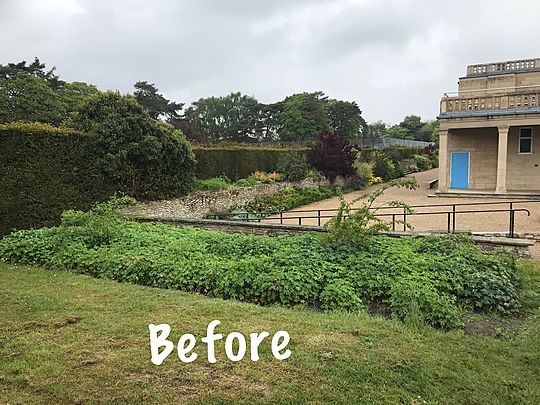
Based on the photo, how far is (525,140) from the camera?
69.7ft

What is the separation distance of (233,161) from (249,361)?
60.5ft

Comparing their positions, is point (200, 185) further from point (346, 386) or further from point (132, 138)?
point (346, 386)

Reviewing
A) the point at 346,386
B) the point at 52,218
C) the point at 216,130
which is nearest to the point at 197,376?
the point at 346,386

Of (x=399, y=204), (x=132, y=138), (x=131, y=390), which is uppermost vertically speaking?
(x=132, y=138)

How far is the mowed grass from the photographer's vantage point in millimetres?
3568

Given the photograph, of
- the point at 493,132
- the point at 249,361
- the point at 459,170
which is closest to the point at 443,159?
the point at 459,170

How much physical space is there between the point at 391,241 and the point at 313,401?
527 centimetres

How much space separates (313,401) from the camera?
11.3ft

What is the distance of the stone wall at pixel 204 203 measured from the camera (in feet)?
51.2

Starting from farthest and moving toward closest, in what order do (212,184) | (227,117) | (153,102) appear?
(227,117) < (153,102) < (212,184)

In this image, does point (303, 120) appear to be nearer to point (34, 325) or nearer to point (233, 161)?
point (233, 161)

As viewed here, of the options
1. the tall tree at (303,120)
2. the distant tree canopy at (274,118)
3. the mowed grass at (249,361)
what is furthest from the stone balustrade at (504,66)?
the tall tree at (303,120)

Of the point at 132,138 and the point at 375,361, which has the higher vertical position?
the point at 132,138

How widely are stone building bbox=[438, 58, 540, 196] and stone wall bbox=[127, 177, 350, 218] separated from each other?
9486 mm
